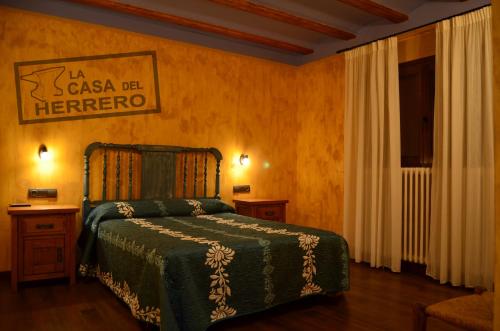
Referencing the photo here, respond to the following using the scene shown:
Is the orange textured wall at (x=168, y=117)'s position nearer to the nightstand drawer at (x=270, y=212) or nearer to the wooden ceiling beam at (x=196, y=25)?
the wooden ceiling beam at (x=196, y=25)

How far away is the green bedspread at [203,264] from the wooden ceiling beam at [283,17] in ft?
6.54

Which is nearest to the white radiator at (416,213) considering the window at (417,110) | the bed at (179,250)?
the window at (417,110)

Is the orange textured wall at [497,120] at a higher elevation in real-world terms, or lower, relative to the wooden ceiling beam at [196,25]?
lower

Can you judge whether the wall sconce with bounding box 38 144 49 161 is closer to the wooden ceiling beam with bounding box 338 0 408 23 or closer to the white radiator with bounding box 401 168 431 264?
the wooden ceiling beam with bounding box 338 0 408 23

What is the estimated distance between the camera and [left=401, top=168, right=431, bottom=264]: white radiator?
357cm

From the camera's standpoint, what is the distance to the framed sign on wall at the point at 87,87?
3.46 m

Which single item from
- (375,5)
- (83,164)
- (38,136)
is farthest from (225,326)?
(375,5)

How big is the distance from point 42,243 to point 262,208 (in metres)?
2.23

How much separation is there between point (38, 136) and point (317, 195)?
124 inches

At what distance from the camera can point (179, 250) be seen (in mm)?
2139

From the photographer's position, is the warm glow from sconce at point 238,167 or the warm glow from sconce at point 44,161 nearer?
the warm glow from sconce at point 44,161

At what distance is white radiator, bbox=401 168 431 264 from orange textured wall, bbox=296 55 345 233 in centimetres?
89

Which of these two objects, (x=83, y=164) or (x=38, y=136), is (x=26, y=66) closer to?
(x=38, y=136)

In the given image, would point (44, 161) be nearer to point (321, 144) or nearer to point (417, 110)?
point (321, 144)
